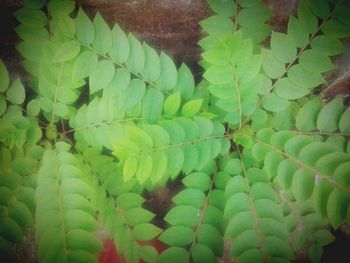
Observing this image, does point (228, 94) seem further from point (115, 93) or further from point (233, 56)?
point (115, 93)

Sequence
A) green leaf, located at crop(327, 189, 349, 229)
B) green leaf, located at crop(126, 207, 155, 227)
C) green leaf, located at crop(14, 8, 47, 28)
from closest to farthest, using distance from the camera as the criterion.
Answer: green leaf, located at crop(327, 189, 349, 229), green leaf, located at crop(14, 8, 47, 28), green leaf, located at crop(126, 207, 155, 227)

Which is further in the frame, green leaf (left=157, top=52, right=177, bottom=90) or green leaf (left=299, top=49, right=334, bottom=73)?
green leaf (left=157, top=52, right=177, bottom=90)

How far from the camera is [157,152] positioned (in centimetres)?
174

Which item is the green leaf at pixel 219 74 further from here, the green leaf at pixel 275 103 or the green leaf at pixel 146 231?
the green leaf at pixel 146 231

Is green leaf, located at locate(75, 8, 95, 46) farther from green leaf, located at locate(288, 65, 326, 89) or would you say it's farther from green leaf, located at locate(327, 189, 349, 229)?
green leaf, located at locate(327, 189, 349, 229)

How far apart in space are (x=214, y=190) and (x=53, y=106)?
110 centimetres

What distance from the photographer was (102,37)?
1846mm

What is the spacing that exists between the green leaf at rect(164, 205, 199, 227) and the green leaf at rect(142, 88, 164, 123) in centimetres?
53

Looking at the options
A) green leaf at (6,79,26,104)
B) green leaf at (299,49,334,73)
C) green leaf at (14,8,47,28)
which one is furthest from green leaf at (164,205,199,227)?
green leaf at (14,8,47,28)

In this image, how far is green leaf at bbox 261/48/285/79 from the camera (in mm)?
1869

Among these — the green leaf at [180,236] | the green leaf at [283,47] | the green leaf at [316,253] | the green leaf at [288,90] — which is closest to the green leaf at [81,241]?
the green leaf at [180,236]

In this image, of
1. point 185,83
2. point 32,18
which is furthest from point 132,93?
point 32,18

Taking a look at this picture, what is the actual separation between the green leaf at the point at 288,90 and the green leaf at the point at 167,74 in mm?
597

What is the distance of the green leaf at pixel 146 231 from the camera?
1.96 meters
